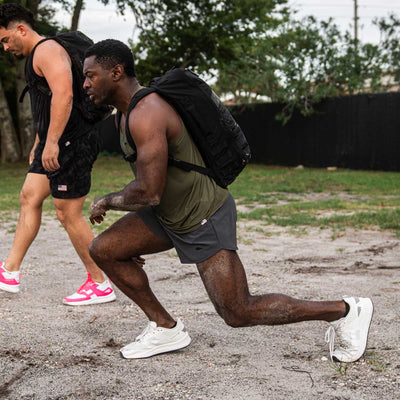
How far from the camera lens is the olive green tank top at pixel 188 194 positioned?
305cm

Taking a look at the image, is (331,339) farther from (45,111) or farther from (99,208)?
(45,111)

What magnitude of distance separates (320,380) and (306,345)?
541 mm

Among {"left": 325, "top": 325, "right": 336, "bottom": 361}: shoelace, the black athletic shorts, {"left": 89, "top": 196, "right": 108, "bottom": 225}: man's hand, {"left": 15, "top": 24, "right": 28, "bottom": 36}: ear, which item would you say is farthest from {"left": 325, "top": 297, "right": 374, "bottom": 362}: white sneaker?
{"left": 15, "top": 24, "right": 28, "bottom": 36}: ear

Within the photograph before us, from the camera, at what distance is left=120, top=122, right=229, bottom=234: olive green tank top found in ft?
10.0

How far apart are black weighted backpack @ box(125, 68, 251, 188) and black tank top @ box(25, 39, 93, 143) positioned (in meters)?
1.48

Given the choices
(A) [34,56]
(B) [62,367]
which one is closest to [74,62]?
(A) [34,56]

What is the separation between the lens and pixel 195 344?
11.8 feet

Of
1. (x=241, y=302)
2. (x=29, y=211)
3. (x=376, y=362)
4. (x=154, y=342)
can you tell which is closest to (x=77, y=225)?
(x=29, y=211)

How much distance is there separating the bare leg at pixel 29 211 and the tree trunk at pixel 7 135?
64.1ft

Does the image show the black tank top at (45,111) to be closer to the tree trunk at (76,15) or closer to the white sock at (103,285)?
the white sock at (103,285)

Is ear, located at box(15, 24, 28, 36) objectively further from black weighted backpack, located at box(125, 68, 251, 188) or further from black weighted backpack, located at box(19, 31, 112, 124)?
black weighted backpack, located at box(125, 68, 251, 188)

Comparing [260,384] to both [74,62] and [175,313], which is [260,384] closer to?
[175,313]

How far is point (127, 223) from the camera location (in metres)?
3.36

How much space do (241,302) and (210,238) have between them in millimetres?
363
